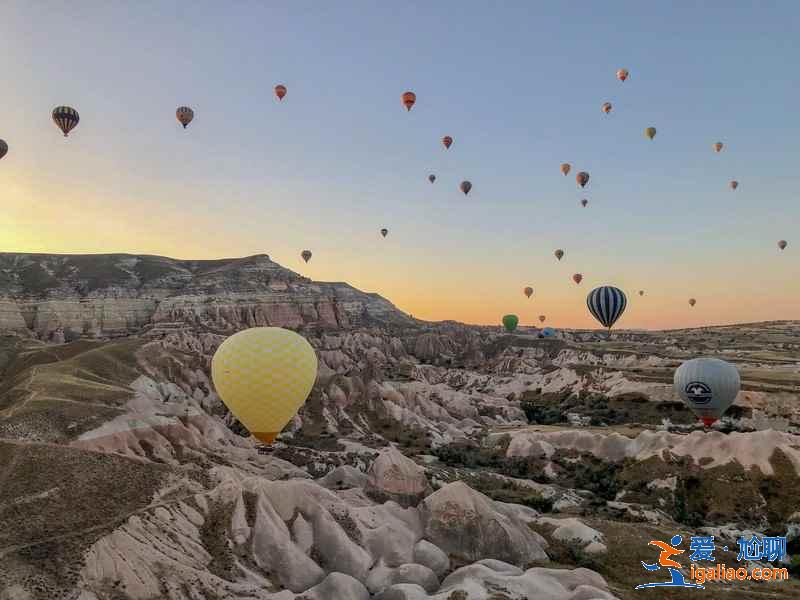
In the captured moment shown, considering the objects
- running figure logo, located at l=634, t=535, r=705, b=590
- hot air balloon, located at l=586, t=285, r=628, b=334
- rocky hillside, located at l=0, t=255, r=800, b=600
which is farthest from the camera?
hot air balloon, located at l=586, t=285, r=628, b=334

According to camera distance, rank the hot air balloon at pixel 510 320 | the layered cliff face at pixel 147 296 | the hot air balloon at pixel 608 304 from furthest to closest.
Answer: the hot air balloon at pixel 510 320
the layered cliff face at pixel 147 296
the hot air balloon at pixel 608 304

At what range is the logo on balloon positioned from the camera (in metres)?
46.6

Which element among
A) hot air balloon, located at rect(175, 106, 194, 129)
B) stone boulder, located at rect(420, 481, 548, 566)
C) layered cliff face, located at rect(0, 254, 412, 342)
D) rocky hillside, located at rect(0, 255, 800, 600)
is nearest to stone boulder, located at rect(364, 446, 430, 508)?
rocky hillside, located at rect(0, 255, 800, 600)

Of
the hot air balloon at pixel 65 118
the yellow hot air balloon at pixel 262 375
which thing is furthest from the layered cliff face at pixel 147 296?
the yellow hot air balloon at pixel 262 375

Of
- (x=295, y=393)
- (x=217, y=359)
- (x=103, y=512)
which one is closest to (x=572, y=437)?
(x=295, y=393)

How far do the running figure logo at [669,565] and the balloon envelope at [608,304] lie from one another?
4640 cm

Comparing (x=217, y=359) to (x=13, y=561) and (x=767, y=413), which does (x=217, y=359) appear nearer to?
(x=13, y=561)

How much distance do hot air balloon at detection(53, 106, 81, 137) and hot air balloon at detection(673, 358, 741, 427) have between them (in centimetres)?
6131

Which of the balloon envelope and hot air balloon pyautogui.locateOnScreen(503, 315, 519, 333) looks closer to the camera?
the balloon envelope

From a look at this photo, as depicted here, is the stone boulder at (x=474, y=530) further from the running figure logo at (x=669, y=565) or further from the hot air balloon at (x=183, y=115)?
the hot air balloon at (x=183, y=115)

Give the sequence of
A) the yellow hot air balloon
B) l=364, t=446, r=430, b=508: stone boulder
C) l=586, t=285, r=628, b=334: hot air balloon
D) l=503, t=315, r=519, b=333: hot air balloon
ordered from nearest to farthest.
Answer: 1. the yellow hot air balloon
2. l=364, t=446, r=430, b=508: stone boulder
3. l=586, t=285, r=628, b=334: hot air balloon
4. l=503, t=315, r=519, b=333: hot air balloon

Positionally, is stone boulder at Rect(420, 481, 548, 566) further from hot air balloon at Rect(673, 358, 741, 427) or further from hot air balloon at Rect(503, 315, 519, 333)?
hot air balloon at Rect(503, 315, 519, 333)

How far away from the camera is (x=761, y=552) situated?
3053cm

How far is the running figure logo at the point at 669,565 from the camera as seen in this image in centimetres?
2486
